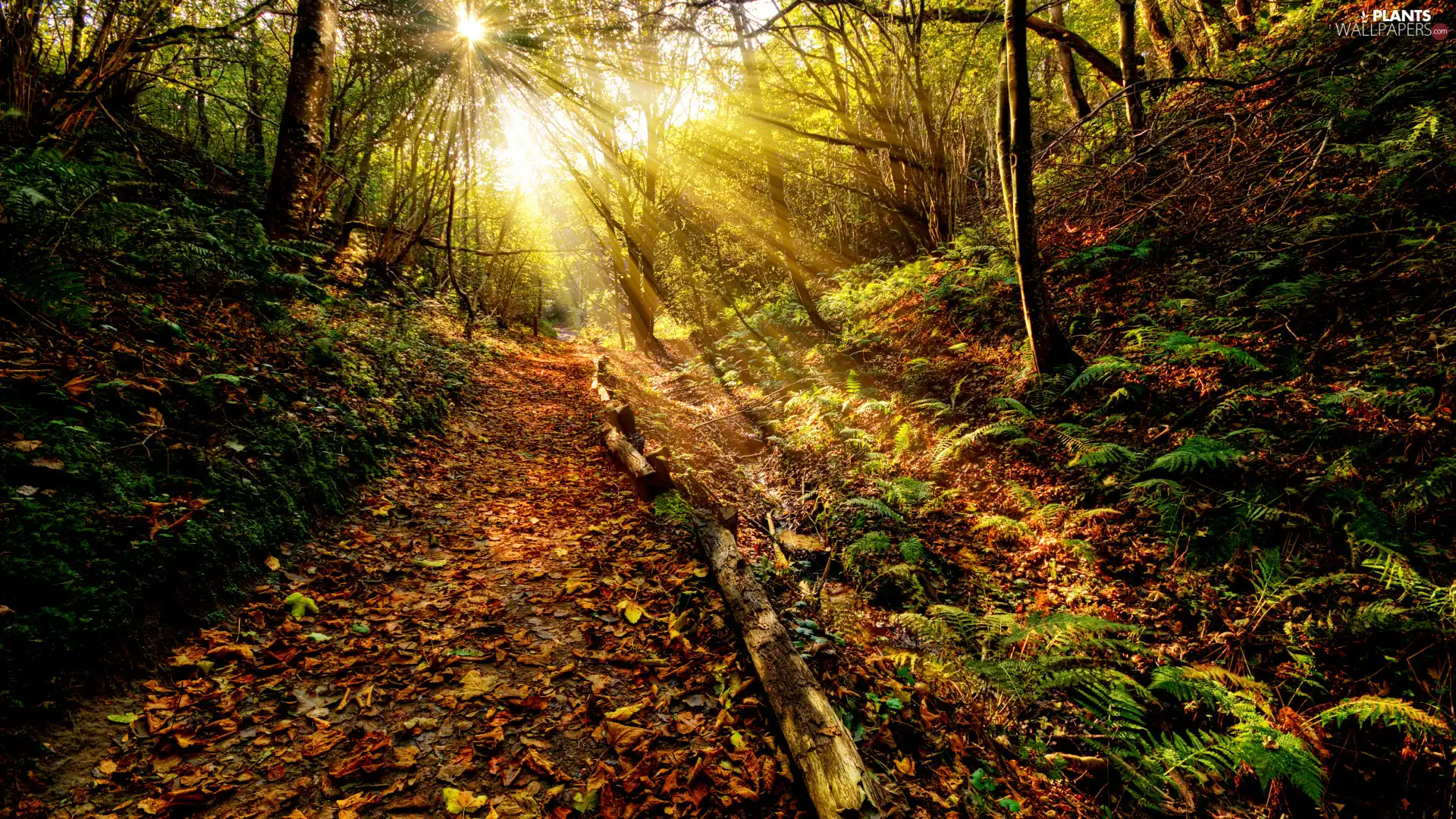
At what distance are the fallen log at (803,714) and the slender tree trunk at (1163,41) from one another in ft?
37.7

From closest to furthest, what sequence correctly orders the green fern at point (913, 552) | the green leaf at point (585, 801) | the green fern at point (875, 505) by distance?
the green leaf at point (585, 801) → the green fern at point (913, 552) → the green fern at point (875, 505)

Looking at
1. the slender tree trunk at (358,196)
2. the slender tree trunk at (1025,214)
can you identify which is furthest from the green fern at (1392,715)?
the slender tree trunk at (358,196)

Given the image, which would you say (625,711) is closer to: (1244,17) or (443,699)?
(443,699)

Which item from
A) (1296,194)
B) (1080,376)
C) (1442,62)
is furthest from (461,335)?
(1442,62)

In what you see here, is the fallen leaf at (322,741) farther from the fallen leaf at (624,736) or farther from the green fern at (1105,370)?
the green fern at (1105,370)

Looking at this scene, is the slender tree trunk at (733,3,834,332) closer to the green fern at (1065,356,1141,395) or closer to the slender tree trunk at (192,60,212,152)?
the green fern at (1065,356,1141,395)

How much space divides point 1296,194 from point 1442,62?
6.33 ft

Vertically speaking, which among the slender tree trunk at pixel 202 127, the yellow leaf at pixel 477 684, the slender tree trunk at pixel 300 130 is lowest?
the yellow leaf at pixel 477 684

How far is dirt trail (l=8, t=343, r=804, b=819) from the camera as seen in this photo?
2.06m

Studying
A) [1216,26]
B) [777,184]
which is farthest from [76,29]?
[1216,26]

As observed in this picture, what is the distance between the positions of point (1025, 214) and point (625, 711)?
598cm

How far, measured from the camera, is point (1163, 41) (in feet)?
28.9

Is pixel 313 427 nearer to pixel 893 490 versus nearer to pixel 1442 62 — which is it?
pixel 893 490

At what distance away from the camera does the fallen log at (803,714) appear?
210 cm
